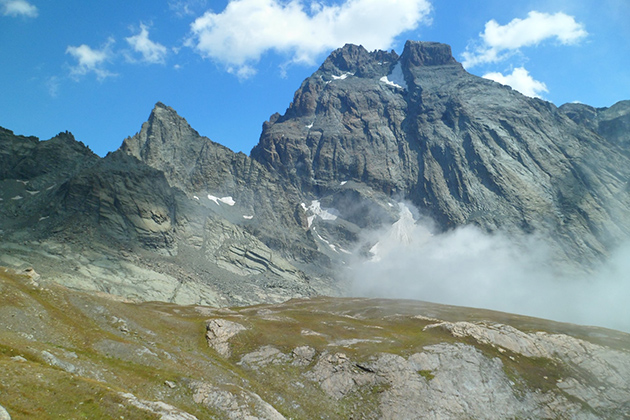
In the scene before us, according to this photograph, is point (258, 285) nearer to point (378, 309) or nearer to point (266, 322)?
point (378, 309)

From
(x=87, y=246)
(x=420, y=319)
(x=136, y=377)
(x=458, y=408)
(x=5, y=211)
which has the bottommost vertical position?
(x=458, y=408)

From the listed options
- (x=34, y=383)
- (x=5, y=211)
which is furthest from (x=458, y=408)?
(x=5, y=211)

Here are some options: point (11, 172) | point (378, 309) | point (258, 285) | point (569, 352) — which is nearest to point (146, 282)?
point (258, 285)

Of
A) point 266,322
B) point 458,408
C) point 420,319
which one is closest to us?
point 458,408

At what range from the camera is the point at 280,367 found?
45.0m

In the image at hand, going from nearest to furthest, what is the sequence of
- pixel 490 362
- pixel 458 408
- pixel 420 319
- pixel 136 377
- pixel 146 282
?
pixel 136 377 → pixel 458 408 → pixel 490 362 → pixel 420 319 → pixel 146 282

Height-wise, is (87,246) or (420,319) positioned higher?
(87,246)

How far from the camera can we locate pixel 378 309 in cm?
9431

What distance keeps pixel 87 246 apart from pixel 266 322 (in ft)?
380

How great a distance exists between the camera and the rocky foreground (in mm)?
28422

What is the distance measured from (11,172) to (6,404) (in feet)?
699

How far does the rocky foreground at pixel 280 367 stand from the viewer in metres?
28.4

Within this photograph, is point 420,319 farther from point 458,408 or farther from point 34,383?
point 34,383

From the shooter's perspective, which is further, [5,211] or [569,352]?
[5,211]
